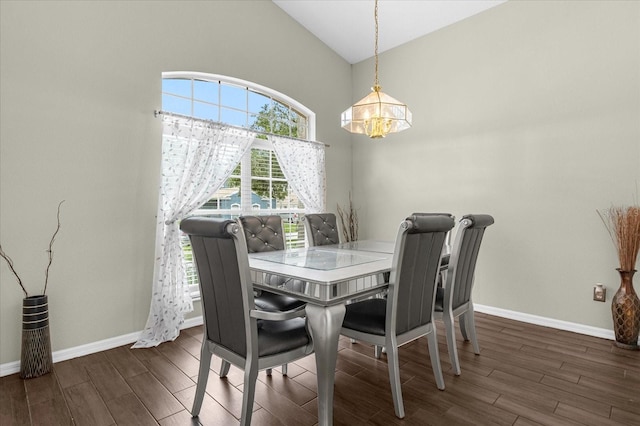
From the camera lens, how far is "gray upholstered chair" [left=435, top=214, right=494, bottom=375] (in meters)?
2.28

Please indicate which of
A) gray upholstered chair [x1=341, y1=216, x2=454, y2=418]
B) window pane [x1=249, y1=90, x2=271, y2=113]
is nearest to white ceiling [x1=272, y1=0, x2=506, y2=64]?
window pane [x1=249, y1=90, x2=271, y2=113]

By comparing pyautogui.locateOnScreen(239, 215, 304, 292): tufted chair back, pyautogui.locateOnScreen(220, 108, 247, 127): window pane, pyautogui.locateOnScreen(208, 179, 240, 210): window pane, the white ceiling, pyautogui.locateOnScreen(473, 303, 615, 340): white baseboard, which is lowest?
pyautogui.locateOnScreen(473, 303, 615, 340): white baseboard

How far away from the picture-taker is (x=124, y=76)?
286cm

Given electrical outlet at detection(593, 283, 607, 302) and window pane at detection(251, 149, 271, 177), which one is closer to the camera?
electrical outlet at detection(593, 283, 607, 302)

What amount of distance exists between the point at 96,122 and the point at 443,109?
3.57 meters

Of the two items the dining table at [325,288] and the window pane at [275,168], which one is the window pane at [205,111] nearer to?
the window pane at [275,168]

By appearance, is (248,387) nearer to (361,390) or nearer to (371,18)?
(361,390)

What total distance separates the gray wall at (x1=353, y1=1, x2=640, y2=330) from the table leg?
265cm

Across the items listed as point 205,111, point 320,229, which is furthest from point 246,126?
point 320,229

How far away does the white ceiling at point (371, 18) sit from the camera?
368cm

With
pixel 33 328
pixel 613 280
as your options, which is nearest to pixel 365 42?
pixel 613 280

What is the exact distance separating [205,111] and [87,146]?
118 centimetres

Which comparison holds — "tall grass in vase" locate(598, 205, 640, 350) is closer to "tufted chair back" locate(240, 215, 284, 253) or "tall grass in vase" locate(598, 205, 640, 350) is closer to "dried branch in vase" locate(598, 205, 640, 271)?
"dried branch in vase" locate(598, 205, 640, 271)

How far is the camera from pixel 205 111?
3508mm
